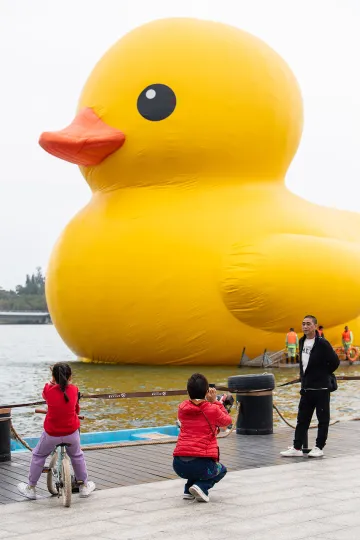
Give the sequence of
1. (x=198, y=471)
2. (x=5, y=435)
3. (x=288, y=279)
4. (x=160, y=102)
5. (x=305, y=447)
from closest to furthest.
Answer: (x=198, y=471)
(x=5, y=435)
(x=305, y=447)
(x=288, y=279)
(x=160, y=102)

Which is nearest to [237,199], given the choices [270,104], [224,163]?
[224,163]

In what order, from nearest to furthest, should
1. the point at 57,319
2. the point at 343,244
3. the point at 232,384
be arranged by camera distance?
the point at 232,384 < the point at 343,244 < the point at 57,319

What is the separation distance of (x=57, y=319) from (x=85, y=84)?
566 cm

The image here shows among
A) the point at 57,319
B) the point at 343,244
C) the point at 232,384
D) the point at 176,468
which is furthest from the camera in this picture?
the point at 57,319

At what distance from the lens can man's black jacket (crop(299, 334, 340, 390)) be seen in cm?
777

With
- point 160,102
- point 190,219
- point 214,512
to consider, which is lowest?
point 214,512

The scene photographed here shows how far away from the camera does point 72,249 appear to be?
64.0 ft

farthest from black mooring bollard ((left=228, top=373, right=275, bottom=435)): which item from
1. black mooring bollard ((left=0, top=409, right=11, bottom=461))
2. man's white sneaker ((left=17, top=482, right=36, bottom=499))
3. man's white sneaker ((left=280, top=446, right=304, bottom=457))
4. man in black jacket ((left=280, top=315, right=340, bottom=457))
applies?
man's white sneaker ((left=17, top=482, right=36, bottom=499))

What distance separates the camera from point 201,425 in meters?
6.09

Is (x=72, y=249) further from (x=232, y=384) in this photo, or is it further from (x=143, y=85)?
(x=232, y=384)

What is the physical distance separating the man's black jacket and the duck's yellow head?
11.9 metres

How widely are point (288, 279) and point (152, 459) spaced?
10543 millimetres

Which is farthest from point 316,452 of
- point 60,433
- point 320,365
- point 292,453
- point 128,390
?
point 128,390

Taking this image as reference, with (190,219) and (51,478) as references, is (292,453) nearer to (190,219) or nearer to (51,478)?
(51,478)
